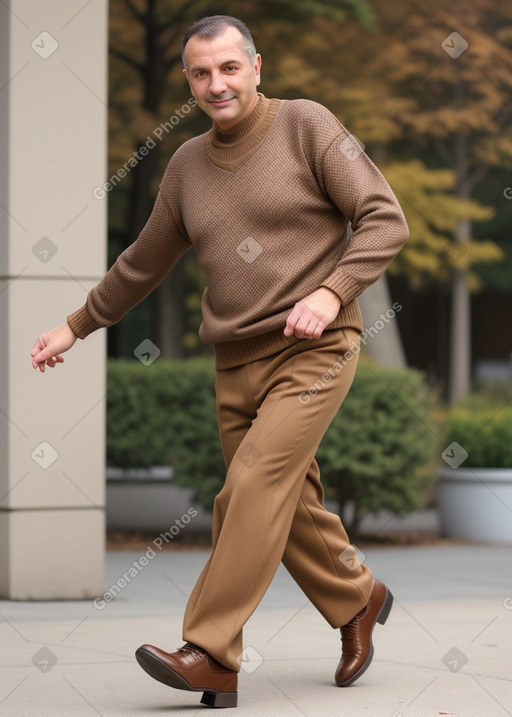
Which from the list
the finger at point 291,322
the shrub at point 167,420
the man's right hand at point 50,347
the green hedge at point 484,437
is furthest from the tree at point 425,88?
the finger at point 291,322

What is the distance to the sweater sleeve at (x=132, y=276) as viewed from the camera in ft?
13.6

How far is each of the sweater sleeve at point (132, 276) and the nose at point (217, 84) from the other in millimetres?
538

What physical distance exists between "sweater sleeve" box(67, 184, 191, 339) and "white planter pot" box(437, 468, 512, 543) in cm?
581

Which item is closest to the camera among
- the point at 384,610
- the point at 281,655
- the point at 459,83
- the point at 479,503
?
the point at 384,610

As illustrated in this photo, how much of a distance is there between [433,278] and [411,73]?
2561 millimetres

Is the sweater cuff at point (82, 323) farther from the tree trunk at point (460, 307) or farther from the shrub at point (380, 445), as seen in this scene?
the tree trunk at point (460, 307)

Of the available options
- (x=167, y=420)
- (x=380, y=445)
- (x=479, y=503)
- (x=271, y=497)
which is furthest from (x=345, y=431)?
(x=271, y=497)

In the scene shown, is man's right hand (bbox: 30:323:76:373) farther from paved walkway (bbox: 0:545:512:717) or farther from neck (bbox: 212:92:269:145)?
paved walkway (bbox: 0:545:512:717)

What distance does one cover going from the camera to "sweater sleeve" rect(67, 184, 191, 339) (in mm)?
4141

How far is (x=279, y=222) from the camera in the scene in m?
3.78

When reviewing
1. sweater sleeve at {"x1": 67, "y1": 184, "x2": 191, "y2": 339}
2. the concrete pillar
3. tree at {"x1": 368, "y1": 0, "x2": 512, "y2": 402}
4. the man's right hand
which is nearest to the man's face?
sweater sleeve at {"x1": 67, "y1": 184, "x2": 191, "y2": 339}

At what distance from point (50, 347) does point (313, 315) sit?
0.96 m

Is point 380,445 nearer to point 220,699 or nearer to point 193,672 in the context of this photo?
point 220,699

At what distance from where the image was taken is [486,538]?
9617 millimetres
